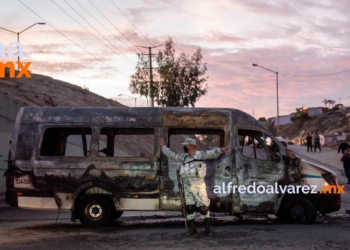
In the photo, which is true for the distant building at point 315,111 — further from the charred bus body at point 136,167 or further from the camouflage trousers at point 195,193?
the camouflage trousers at point 195,193

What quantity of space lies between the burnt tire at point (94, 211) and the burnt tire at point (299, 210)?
145 inches

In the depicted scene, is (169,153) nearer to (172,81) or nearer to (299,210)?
(299,210)

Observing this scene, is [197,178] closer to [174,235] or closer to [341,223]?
[174,235]

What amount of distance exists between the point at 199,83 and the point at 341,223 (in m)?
47.0

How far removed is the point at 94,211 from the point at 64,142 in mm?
1621

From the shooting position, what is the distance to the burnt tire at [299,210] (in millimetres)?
10898

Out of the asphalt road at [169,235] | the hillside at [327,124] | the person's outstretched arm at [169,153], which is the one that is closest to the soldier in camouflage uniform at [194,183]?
the person's outstretched arm at [169,153]

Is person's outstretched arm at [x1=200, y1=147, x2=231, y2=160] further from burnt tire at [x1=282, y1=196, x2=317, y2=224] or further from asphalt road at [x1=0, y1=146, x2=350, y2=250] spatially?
burnt tire at [x1=282, y1=196, x2=317, y2=224]

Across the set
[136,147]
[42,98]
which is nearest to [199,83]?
[42,98]

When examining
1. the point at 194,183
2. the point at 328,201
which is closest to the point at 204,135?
the point at 194,183

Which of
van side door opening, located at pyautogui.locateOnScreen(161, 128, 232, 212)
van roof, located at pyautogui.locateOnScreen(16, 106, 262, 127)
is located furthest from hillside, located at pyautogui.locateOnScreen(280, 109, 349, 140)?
van side door opening, located at pyautogui.locateOnScreen(161, 128, 232, 212)

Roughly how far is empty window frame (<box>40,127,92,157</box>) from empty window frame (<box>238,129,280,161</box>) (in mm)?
3201

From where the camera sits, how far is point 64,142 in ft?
36.9

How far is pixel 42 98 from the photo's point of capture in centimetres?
2955
